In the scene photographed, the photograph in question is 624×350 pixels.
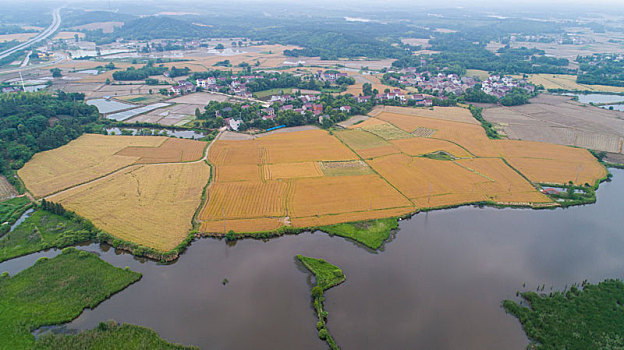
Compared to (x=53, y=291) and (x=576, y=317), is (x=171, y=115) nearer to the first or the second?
(x=53, y=291)

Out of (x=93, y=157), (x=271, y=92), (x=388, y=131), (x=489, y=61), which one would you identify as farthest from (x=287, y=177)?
(x=489, y=61)

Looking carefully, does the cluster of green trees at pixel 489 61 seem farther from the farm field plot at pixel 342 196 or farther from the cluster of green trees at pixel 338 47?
the farm field plot at pixel 342 196

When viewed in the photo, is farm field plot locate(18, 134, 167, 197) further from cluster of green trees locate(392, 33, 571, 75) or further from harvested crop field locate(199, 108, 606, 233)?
cluster of green trees locate(392, 33, 571, 75)

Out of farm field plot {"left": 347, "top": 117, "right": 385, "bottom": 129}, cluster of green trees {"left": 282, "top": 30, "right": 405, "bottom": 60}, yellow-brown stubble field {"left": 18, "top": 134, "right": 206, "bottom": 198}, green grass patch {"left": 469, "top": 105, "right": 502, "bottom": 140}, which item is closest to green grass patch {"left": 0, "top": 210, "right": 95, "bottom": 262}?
yellow-brown stubble field {"left": 18, "top": 134, "right": 206, "bottom": 198}

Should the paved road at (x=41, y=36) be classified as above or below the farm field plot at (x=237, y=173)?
above

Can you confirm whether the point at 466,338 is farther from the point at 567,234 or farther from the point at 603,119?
the point at 603,119

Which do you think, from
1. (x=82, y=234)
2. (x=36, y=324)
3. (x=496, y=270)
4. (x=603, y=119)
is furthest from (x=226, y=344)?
(x=603, y=119)

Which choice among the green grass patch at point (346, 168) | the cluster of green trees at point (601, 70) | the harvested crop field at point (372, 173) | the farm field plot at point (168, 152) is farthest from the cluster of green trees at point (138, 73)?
the cluster of green trees at point (601, 70)
